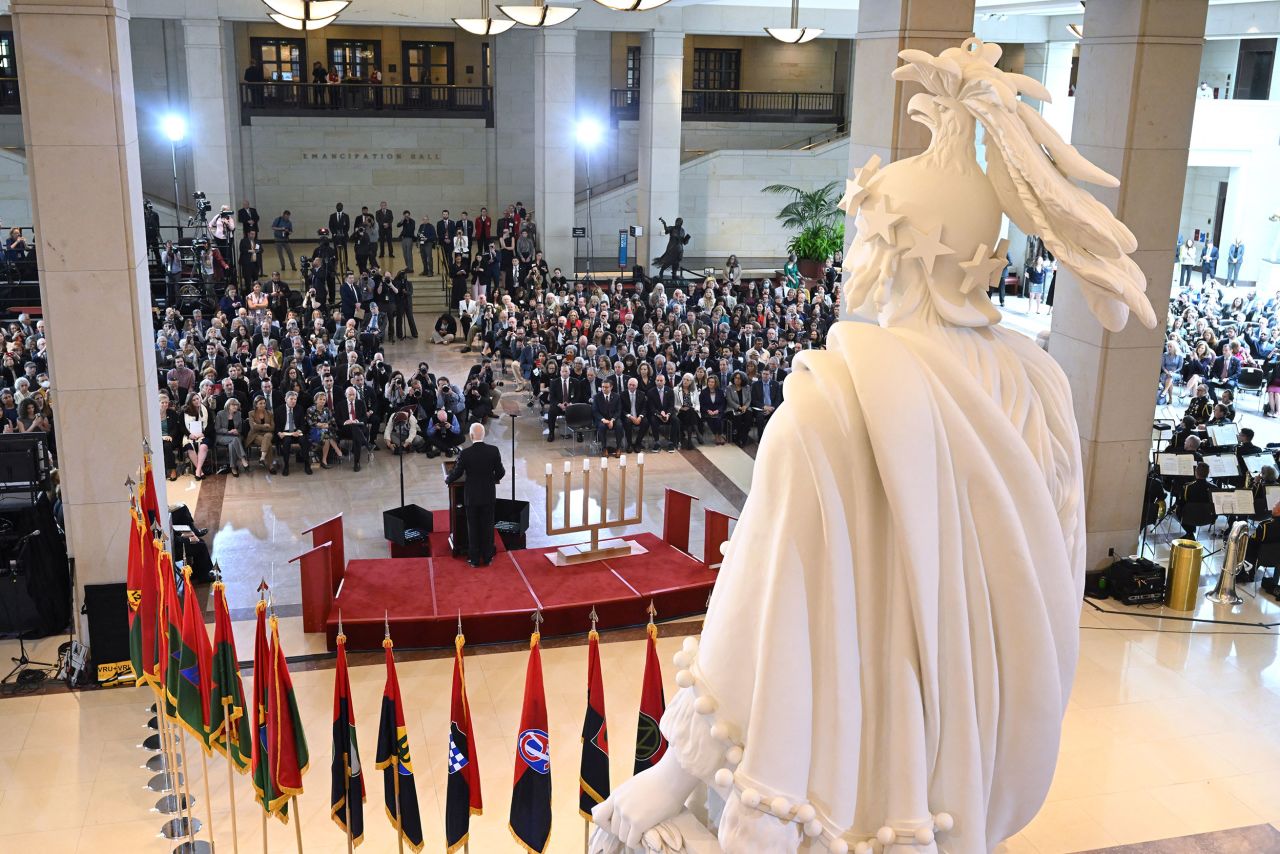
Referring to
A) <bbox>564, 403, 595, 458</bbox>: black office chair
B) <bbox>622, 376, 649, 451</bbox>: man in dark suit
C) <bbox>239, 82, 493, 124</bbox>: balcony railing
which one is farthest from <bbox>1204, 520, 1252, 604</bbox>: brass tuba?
<bbox>239, 82, 493, 124</bbox>: balcony railing

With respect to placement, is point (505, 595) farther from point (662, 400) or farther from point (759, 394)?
point (759, 394)

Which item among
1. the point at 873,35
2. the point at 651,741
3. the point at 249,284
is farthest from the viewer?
the point at 249,284

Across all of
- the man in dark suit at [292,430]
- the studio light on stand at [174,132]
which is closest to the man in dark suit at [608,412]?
the man in dark suit at [292,430]

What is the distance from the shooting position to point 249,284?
23859 millimetres

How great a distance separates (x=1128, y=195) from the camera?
1076 cm

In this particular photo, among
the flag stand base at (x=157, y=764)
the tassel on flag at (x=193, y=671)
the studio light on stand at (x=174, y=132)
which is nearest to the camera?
the tassel on flag at (x=193, y=671)

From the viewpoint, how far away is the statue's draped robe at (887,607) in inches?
97.4

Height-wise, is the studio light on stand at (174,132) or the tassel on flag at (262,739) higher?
the studio light on stand at (174,132)

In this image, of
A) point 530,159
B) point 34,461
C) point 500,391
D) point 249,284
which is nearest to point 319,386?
point 500,391

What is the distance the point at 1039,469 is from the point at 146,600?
666 cm

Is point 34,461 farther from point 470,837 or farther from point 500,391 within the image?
point 500,391

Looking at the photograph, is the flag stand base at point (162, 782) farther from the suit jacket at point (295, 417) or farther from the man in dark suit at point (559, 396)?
the man in dark suit at point (559, 396)

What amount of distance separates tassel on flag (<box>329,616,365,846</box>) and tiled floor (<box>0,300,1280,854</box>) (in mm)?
1085

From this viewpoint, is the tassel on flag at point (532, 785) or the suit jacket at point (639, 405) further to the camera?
the suit jacket at point (639, 405)
